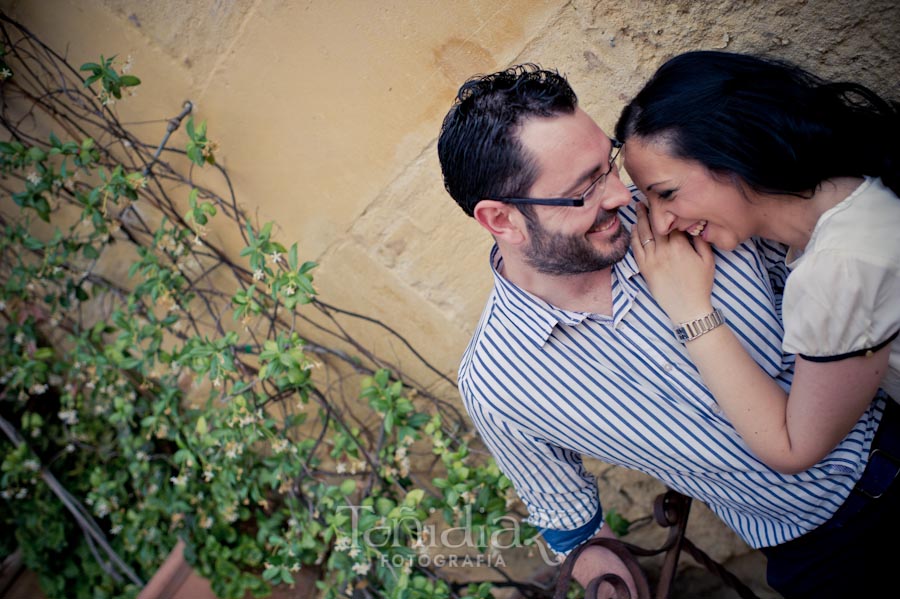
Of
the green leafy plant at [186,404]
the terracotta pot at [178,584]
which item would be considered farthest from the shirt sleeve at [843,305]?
the terracotta pot at [178,584]

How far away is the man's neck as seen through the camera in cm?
182

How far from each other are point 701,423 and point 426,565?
4.55 ft

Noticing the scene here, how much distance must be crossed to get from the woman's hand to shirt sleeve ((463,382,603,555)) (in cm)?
53

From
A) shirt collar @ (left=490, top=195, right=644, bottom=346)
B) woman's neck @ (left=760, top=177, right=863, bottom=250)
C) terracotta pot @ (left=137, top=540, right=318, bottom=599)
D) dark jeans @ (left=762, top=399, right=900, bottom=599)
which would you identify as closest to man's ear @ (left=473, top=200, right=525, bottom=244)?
shirt collar @ (left=490, top=195, right=644, bottom=346)

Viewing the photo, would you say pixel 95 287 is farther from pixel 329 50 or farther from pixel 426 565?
pixel 426 565

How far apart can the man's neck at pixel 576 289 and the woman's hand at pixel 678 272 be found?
0.41ft

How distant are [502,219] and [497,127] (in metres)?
0.25

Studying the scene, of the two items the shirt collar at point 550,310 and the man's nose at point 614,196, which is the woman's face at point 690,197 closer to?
the man's nose at point 614,196

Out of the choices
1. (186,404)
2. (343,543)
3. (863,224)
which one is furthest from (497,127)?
(186,404)

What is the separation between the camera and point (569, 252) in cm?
173

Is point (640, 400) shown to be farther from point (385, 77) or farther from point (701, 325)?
point (385, 77)

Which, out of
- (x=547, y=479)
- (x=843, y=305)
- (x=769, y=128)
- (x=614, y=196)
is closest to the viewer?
(x=843, y=305)

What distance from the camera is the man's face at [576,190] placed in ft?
5.50

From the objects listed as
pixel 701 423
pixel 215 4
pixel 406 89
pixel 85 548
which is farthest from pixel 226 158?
pixel 85 548
